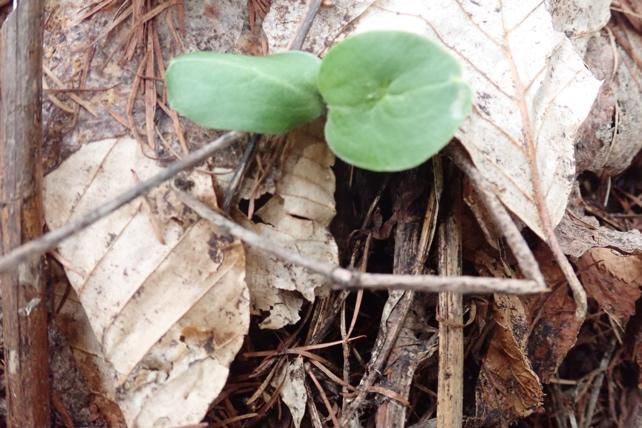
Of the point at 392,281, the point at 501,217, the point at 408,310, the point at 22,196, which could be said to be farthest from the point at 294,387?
the point at 22,196

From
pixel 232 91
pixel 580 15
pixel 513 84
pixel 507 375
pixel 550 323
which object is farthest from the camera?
pixel 580 15

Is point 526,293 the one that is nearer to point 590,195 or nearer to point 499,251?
point 499,251

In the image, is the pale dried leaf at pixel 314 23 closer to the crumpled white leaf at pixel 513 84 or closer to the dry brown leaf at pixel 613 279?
the crumpled white leaf at pixel 513 84

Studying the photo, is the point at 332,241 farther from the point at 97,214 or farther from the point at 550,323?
the point at 550,323

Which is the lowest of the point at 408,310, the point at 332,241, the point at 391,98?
the point at 408,310

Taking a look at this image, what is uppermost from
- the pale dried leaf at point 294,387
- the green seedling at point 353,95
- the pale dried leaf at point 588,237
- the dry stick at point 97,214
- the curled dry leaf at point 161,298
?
the green seedling at point 353,95

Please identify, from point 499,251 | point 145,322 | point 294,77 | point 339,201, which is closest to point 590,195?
point 499,251

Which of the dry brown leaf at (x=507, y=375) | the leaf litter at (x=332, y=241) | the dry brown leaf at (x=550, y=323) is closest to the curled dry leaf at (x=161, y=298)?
the leaf litter at (x=332, y=241)
